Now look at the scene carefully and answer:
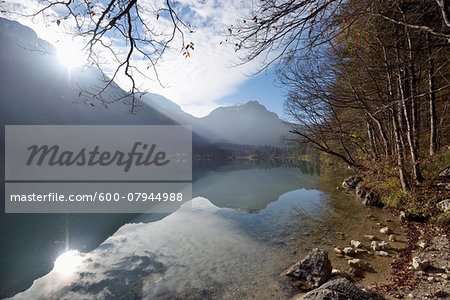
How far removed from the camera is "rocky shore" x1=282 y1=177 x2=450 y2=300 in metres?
3.59

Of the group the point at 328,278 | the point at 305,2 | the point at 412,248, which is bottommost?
the point at 328,278

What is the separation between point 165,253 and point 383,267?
657 centimetres

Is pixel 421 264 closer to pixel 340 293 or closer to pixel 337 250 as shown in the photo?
pixel 337 250

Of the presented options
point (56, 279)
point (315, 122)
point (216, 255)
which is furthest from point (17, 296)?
point (315, 122)

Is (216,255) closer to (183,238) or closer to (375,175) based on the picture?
(183,238)

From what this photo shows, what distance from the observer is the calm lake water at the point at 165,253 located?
209 inches

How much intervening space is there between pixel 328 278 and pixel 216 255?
3.44 meters

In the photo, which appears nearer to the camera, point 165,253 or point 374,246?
point 374,246

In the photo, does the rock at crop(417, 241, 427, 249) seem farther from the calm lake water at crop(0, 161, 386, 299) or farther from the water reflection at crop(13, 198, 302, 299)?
the water reflection at crop(13, 198, 302, 299)

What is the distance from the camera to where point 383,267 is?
5.02 metres

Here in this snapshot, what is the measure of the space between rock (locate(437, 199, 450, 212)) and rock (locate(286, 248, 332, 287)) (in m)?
4.32

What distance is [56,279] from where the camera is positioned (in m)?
6.29

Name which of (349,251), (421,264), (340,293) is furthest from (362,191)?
(340,293)

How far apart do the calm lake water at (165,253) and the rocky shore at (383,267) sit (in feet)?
2.75
